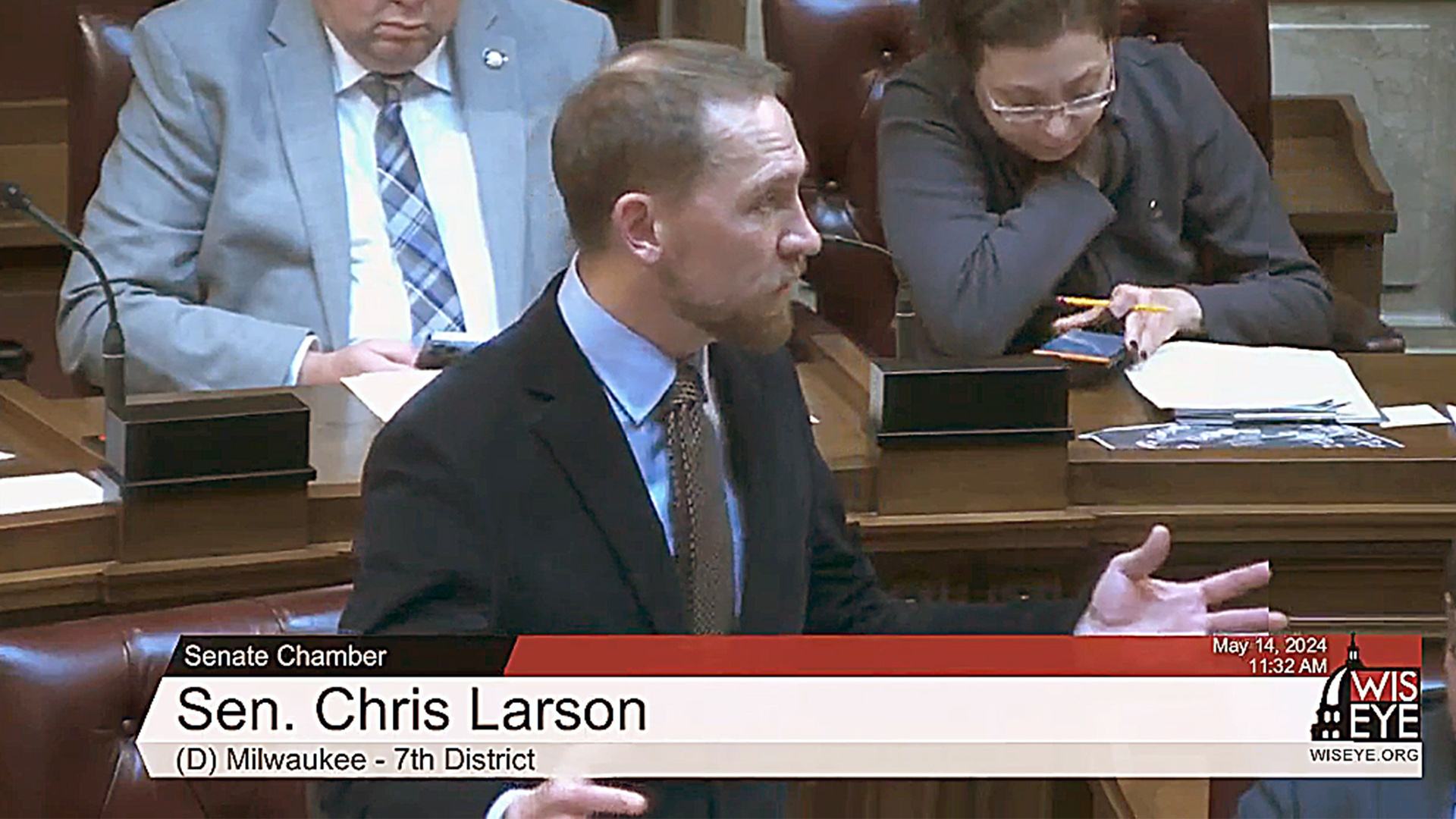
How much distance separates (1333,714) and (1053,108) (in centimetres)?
87

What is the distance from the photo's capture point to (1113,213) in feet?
7.49

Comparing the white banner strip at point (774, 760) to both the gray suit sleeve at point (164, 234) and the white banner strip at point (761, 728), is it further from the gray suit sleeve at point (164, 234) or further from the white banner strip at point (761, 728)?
the gray suit sleeve at point (164, 234)

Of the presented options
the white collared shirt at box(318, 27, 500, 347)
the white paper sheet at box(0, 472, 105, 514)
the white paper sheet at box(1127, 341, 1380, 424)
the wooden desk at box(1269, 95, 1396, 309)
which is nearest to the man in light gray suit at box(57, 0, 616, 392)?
the white collared shirt at box(318, 27, 500, 347)

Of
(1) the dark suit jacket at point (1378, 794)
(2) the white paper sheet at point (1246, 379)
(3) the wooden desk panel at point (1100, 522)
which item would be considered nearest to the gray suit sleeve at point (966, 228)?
(2) the white paper sheet at point (1246, 379)

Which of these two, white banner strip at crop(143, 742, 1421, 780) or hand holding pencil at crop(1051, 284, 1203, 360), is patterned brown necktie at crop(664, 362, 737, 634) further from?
hand holding pencil at crop(1051, 284, 1203, 360)

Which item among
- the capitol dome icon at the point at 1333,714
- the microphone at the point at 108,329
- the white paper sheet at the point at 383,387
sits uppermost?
the white paper sheet at the point at 383,387

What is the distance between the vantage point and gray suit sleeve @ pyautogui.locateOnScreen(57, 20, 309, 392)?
2195 millimetres

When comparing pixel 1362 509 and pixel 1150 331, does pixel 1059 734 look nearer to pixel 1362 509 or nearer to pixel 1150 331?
pixel 1362 509

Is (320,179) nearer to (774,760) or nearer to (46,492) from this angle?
(46,492)

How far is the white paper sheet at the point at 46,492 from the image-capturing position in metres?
1.73

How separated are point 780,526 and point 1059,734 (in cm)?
22

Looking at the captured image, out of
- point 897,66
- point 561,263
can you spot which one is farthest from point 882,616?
point 897,66

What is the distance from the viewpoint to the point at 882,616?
1521mm

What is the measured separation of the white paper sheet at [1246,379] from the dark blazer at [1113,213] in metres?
0.10
